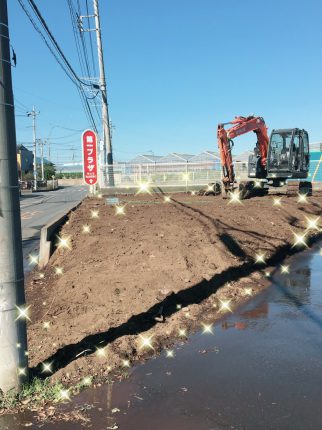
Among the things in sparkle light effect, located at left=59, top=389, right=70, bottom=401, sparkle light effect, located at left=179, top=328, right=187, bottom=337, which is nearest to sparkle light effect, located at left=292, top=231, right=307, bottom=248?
sparkle light effect, located at left=179, top=328, right=187, bottom=337

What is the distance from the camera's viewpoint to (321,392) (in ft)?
12.8

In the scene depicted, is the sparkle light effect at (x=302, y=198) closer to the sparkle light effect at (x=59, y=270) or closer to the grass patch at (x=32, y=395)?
the sparkle light effect at (x=59, y=270)

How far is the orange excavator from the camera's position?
2048cm

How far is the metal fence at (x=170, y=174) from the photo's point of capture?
29562 mm

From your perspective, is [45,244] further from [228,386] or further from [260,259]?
[228,386]

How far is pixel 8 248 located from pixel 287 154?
18712mm

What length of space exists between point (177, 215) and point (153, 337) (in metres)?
8.21

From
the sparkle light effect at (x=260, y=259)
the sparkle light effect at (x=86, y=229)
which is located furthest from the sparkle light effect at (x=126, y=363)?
the sparkle light effect at (x=86, y=229)

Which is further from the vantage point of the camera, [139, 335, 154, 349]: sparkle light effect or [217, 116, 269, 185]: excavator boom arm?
[217, 116, 269, 185]: excavator boom arm

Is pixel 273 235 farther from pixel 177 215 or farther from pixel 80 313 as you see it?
pixel 80 313

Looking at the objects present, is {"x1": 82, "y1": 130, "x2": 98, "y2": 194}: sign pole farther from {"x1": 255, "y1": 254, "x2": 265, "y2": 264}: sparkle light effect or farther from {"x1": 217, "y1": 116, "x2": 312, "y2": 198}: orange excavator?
{"x1": 255, "y1": 254, "x2": 265, "y2": 264}: sparkle light effect

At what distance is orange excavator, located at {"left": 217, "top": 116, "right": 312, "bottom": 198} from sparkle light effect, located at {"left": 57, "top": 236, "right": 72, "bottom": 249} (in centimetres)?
1126

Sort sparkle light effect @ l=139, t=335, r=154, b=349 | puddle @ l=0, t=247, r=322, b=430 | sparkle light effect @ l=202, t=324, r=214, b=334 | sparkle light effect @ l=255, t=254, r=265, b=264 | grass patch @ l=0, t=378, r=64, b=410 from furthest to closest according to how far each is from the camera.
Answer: sparkle light effect @ l=255, t=254, r=265, b=264 → sparkle light effect @ l=202, t=324, r=214, b=334 → sparkle light effect @ l=139, t=335, r=154, b=349 → grass patch @ l=0, t=378, r=64, b=410 → puddle @ l=0, t=247, r=322, b=430

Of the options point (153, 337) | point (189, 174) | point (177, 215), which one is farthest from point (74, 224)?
point (189, 174)
